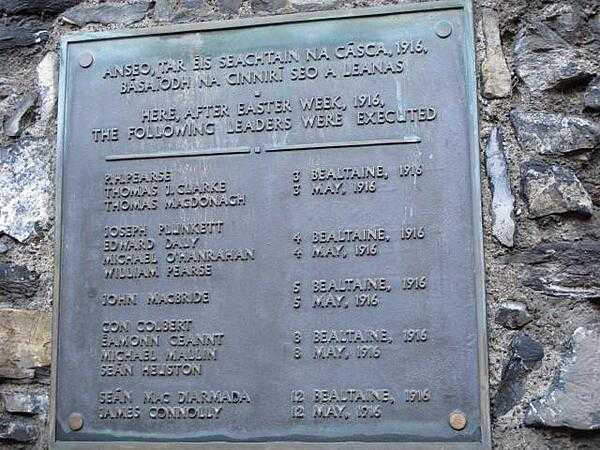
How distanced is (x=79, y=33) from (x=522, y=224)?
5.56 feet

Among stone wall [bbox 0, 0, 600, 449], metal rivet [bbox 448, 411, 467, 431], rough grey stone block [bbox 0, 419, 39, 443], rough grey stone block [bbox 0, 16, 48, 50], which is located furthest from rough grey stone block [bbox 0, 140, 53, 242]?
metal rivet [bbox 448, 411, 467, 431]

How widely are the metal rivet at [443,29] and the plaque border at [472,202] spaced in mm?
52

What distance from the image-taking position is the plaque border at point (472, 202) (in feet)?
8.32

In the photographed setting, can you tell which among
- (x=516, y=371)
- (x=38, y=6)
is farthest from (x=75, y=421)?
(x=38, y=6)

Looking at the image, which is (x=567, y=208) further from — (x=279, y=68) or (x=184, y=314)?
(x=184, y=314)

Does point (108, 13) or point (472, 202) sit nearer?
point (472, 202)

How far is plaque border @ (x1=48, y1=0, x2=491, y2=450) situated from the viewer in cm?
254

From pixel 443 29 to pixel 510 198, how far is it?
1.99ft

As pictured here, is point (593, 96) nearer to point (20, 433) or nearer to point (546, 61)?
point (546, 61)

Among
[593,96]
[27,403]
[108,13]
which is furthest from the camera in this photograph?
[108,13]

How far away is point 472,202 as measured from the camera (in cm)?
265

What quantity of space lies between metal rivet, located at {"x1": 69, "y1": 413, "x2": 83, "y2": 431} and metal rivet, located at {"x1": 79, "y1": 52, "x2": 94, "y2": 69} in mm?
1206

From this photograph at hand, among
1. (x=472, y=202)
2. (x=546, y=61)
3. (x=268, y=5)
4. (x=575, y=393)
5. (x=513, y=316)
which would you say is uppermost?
(x=268, y=5)

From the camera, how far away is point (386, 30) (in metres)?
2.84
